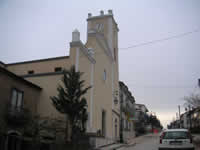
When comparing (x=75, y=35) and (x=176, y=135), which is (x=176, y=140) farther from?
(x=75, y=35)

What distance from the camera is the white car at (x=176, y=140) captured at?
12.9m

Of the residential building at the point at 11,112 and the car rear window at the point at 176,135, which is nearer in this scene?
the car rear window at the point at 176,135

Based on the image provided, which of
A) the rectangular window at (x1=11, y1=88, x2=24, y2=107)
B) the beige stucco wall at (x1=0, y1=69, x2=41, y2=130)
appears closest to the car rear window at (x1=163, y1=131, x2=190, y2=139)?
the beige stucco wall at (x1=0, y1=69, x2=41, y2=130)

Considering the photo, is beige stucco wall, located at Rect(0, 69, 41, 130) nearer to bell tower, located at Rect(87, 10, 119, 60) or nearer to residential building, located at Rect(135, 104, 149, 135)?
bell tower, located at Rect(87, 10, 119, 60)

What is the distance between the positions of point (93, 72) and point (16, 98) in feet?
29.7

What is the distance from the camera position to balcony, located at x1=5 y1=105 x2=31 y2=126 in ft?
45.0

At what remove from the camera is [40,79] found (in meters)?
19.0

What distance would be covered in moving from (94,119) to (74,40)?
7796 millimetres

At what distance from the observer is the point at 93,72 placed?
2281cm

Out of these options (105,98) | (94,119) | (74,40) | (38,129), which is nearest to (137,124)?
(105,98)

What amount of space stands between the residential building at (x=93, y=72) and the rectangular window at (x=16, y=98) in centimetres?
248

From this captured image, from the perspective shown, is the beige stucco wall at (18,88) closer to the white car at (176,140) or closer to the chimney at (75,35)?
the chimney at (75,35)

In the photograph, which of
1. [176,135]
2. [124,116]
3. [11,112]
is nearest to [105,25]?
[124,116]

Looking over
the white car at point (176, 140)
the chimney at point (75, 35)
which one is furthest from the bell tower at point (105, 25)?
the white car at point (176, 140)
